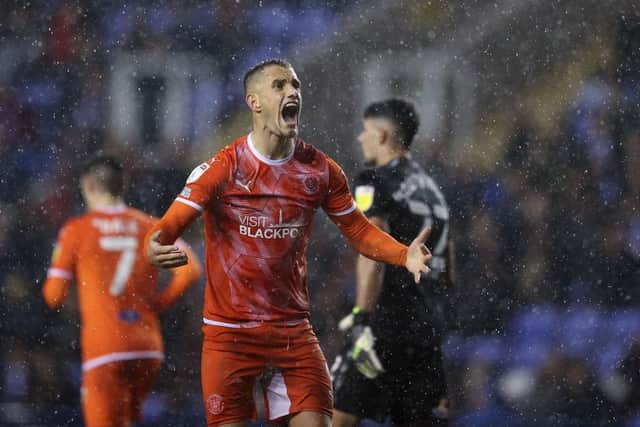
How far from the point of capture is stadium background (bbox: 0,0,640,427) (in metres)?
8.10

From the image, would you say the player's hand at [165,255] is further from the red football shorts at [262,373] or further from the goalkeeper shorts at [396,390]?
the goalkeeper shorts at [396,390]

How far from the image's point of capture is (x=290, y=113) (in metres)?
3.65

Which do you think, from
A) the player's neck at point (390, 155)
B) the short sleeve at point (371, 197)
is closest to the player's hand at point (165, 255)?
the short sleeve at point (371, 197)

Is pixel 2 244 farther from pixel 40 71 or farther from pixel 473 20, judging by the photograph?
pixel 473 20

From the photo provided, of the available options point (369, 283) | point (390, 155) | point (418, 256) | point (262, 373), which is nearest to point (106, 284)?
point (369, 283)

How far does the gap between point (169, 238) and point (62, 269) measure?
1.72 m

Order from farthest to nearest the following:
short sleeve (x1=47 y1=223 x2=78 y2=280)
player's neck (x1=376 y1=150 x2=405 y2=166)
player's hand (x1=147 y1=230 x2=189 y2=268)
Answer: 1. short sleeve (x1=47 y1=223 x2=78 y2=280)
2. player's neck (x1=376 y1=150 x2=405 y2=166)
3. player's hand (x1=147 y1=230 x2=189 y2=268)

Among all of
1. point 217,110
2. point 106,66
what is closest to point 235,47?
point 217,110

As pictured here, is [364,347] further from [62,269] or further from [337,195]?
[62,269]

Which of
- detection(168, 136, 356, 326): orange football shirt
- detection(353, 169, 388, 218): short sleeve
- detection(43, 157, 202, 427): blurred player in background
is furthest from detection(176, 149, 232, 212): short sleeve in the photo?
detection(43, 157, 202, 427): blurred player in background

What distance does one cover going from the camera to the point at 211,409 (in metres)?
3.50

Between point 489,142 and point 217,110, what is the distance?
7.48 ft

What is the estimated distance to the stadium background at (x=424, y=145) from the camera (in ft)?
26.6

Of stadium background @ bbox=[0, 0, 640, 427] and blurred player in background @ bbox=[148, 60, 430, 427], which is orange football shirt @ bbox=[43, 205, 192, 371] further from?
stadium background @ bbox=[0, 0, 640, 427]
